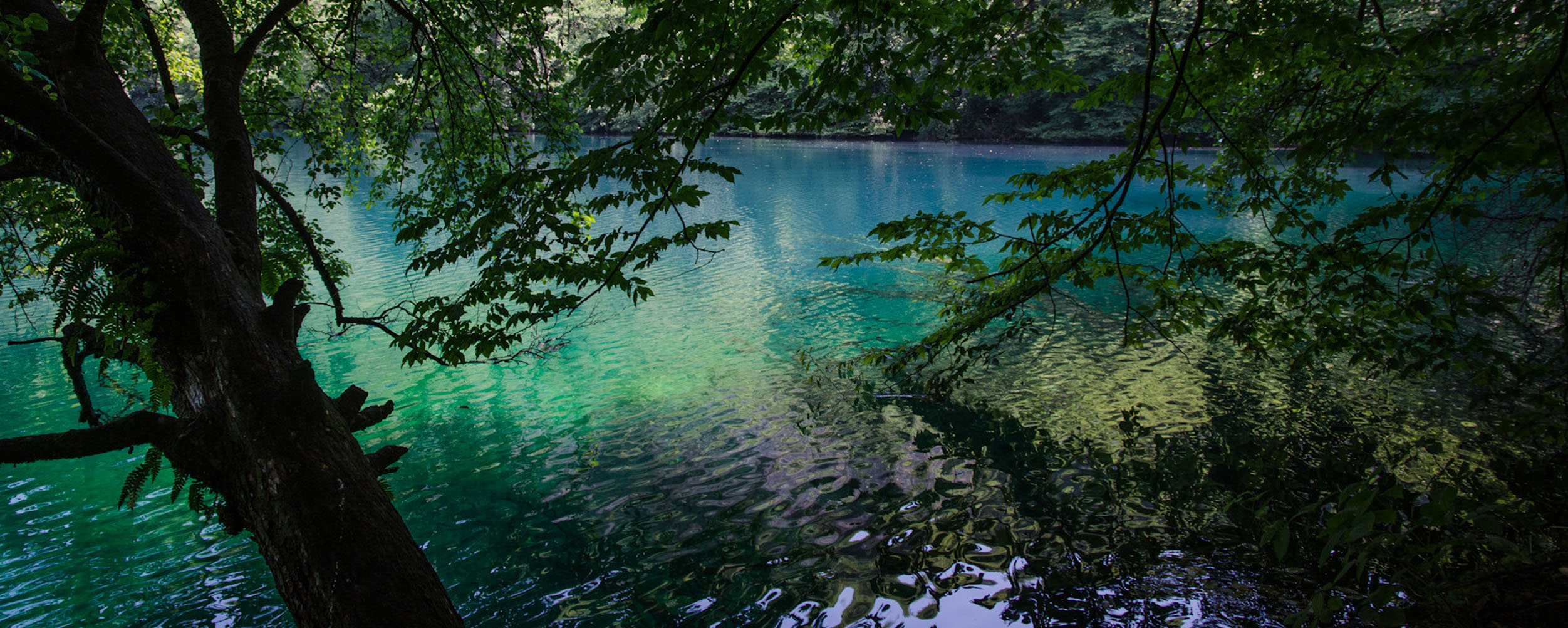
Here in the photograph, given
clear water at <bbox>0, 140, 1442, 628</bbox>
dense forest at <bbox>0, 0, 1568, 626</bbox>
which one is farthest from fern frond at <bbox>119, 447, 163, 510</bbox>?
clear water at <bbox>0, 140, 1442, 628</bbox>

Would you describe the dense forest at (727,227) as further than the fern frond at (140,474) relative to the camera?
No

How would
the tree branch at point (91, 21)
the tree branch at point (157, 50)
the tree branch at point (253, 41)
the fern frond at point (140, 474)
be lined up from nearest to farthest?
the fern frond at point (140, 474) → the tree branch at point (91, 21) → the tree branch at point (253, 41) → the tree branch at point (157, 50)

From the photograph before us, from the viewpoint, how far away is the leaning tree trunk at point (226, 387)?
2311 mm

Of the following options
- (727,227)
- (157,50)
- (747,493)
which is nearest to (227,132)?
(157,50)

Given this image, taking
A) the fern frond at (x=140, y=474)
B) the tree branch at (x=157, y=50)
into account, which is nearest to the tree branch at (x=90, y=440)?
the fern frond at (x=140, y=474)

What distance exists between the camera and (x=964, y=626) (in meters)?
4.61

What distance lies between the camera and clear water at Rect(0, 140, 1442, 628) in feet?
16.5

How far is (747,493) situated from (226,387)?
4.62m

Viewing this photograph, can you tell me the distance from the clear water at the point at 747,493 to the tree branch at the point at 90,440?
2990mm

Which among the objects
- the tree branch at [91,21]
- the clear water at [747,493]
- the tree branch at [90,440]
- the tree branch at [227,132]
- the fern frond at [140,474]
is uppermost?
the tree branch at [91,21]

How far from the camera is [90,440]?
244cm

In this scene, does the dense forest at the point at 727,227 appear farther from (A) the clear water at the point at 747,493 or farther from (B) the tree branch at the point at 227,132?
(A) the clear water at the point at 747,493

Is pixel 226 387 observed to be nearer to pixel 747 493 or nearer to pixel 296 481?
pixel 296 481

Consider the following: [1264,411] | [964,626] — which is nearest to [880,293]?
[1264,411]
